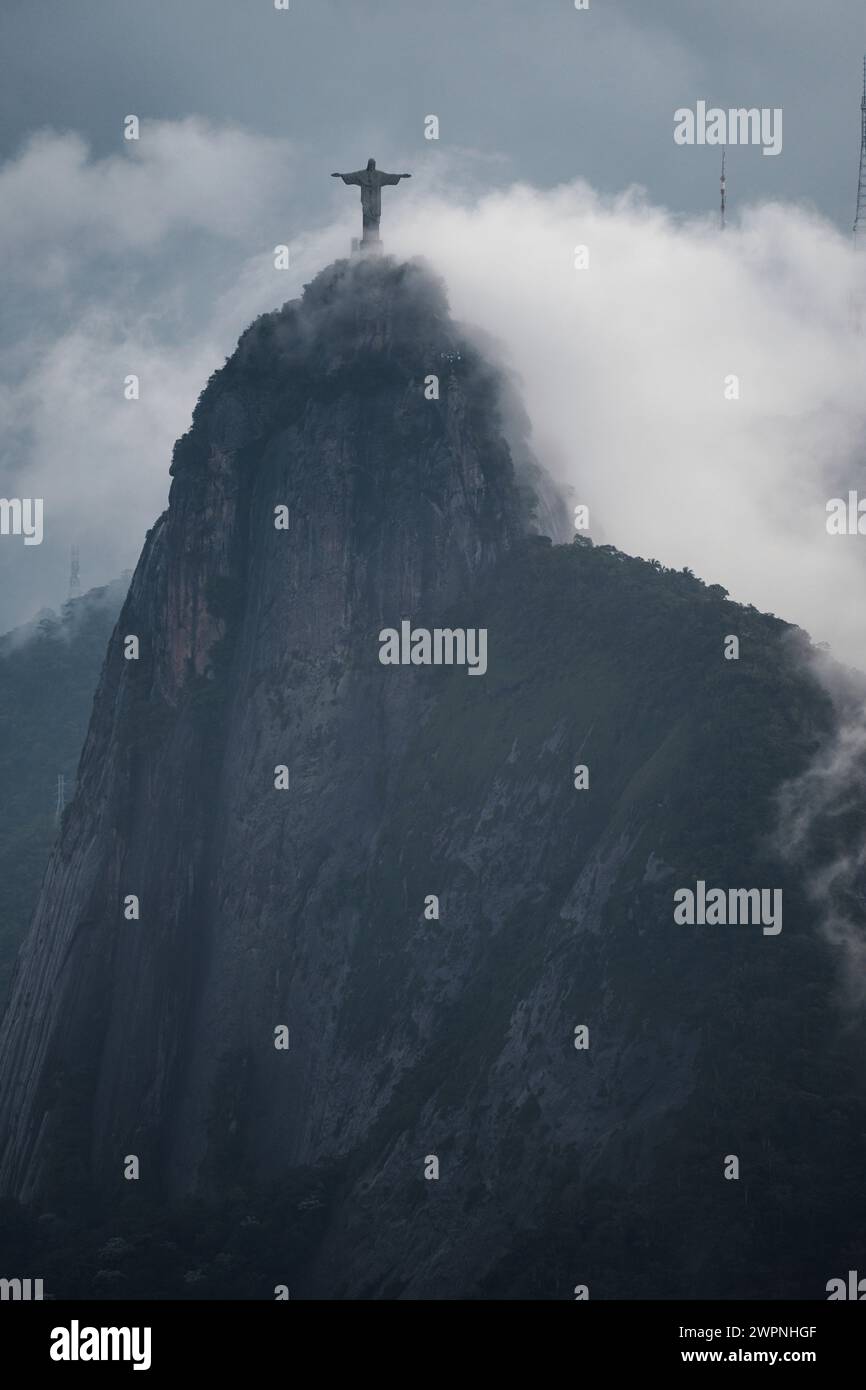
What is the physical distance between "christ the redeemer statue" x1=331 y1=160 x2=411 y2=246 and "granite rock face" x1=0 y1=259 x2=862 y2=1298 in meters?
2.24

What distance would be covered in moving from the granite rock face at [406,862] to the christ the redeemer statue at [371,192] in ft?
7.34

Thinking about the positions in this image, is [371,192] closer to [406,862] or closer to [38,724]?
[406,862]

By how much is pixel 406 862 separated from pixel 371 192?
35108 mm

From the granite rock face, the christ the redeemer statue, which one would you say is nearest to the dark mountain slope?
the granite rock face

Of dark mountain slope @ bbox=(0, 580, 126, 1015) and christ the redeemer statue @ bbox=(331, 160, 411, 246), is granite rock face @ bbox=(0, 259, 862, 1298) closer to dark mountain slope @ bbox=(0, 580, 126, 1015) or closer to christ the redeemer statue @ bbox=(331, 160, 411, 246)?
christ the redeemer statue @ bbox=(331, 160, 411, 246)

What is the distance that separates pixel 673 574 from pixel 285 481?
20.0 m

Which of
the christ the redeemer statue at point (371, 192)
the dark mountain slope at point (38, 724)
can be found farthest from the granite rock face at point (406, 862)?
the dark mountain slope at point (38, 724)

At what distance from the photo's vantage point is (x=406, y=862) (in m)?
89.0

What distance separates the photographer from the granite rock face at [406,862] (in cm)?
7162

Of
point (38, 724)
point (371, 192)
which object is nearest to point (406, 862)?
point (371, 192)

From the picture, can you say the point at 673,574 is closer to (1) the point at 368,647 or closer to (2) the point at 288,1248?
(1) the point at 368,647

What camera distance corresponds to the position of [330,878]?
9131 centimetres

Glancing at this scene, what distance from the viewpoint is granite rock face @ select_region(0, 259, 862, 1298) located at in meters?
71.6
